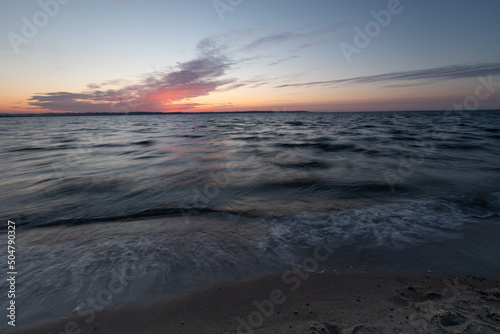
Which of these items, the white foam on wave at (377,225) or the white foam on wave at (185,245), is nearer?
the white foam on wave at (185,245)

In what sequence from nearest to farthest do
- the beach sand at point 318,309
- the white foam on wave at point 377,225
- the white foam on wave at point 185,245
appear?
the beach sand at point 318,309
the white foam on wave at point 185,245
the white foam on wave at point 377,225

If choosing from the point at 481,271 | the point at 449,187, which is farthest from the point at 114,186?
the point at 449,187

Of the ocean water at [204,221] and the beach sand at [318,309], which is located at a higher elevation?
the beach sand at [318,309]

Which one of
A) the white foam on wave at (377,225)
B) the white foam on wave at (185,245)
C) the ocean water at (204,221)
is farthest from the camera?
the white foam on wave at (377,225)

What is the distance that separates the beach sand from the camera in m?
2.69

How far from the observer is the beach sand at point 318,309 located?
2.69m

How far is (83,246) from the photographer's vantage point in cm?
480

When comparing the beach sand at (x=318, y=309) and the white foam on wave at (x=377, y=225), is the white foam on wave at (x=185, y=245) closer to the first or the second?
the white foam on wave at (x=377, y=225)

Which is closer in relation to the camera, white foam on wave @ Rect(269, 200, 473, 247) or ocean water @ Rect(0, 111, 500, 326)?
ocean water @ Rect(0, 111, 500, 326)

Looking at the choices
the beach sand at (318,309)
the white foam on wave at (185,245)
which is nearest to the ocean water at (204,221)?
the white foam on wave at (185,245)

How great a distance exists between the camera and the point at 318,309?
3004 millimetres

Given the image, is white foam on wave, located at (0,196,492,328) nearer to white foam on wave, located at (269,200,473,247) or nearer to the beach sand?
white foam on wave, located at (269,200,473,247)

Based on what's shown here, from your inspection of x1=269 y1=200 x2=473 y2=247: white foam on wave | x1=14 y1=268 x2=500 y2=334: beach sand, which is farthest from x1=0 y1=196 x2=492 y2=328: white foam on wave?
x1=14 y1=268 x2=500 y2=334: beach sand

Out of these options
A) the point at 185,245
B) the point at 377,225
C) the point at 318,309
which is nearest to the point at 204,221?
the point at 185,245
